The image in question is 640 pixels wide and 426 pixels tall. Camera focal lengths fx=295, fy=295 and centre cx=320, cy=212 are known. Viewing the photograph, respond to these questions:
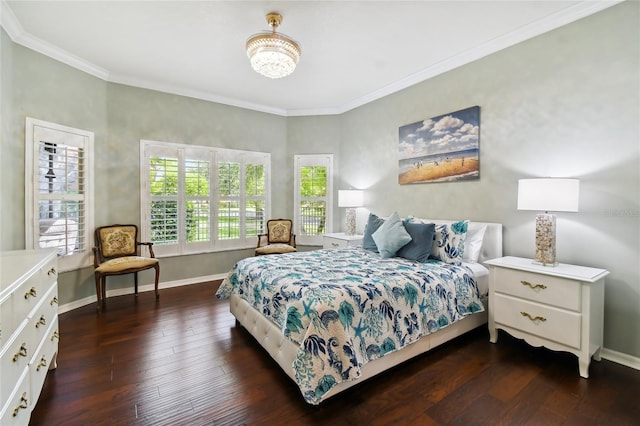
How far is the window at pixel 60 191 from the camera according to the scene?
3.05 metres

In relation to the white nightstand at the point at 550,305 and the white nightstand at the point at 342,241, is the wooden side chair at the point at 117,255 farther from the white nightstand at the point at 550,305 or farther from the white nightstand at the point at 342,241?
the white nightstand at the point at 550,305

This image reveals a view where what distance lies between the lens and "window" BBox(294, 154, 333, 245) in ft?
17.2

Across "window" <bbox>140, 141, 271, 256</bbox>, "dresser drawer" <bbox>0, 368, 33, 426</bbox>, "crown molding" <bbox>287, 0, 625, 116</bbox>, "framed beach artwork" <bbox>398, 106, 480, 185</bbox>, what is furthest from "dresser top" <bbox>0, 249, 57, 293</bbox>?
"crown molding" <bbox>287, 0, 625, 116</bbox>

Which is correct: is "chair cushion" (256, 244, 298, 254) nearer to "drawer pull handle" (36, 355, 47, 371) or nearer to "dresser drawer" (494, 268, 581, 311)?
"drawer pull handle" (36, 355, 47, 371)

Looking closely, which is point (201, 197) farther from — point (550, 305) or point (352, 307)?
point (550, 305)

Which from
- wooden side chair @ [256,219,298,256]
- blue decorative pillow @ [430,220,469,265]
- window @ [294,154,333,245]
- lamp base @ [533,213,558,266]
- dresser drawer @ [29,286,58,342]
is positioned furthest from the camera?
window @ [294,154,333,245]

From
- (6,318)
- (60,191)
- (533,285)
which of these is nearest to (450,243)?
(533,285)

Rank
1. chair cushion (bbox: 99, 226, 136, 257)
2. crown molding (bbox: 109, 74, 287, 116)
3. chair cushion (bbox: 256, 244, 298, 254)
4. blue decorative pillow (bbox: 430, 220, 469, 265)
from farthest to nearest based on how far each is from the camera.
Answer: chair cushion (bbox: 256, 244, 298, 254) < crown molding (bbox: 109, 74, 287, 116) < chair cushion (bbox: 99, 226, 136, 257) < blue decorative pillow (bbox: 430, 220, 469, 265)

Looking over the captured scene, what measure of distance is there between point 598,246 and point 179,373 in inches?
136

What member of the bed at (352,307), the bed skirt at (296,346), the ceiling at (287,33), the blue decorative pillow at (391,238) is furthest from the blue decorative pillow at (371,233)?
the ceiling at (287,33)

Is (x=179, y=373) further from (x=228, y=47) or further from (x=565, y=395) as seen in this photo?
(x=228, y=47)

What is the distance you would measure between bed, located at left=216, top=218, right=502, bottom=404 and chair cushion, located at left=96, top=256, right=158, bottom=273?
1248 millimetres

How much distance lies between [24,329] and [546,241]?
3525mm

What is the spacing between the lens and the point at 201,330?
114 inches
